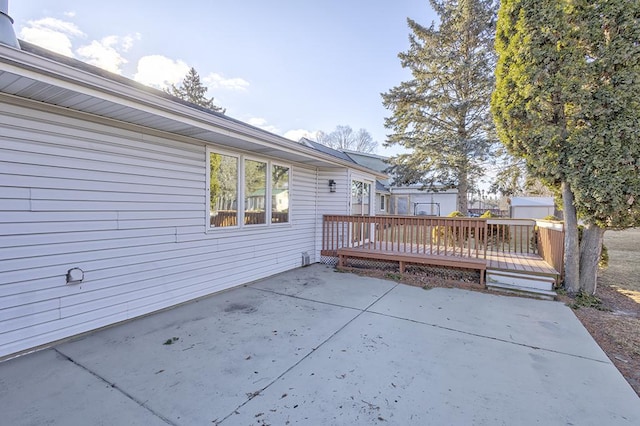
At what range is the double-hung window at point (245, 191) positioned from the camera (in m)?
4.75

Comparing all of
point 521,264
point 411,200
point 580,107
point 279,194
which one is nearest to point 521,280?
point 521,264

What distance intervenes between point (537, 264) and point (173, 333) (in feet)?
20.2

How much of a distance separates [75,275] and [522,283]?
645cm

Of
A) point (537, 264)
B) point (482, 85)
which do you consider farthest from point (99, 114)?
point (482, 85)

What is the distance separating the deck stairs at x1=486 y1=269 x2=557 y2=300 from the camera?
4.73 m

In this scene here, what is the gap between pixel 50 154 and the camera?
2.96 m

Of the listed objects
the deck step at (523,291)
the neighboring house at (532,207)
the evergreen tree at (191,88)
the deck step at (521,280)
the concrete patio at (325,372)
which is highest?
the evergreen tree at (191,88)

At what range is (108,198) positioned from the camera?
3.42 metres

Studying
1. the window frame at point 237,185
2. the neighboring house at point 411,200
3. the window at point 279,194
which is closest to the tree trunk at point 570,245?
the window at point 279,194

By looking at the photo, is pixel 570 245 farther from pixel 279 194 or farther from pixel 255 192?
pixel 255 192

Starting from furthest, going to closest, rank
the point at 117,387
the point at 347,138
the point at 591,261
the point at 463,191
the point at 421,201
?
1. the point at 347,138
2. the point at 421,201
3. the point at 463,191
4. the point at 591,261
5. the point at 117,387

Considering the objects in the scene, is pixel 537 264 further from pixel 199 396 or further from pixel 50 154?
pixel 50 154

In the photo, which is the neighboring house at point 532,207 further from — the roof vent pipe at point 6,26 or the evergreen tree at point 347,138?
the roof vent pipe at point 6,26

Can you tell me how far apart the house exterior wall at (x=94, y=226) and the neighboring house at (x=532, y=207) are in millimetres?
17827
